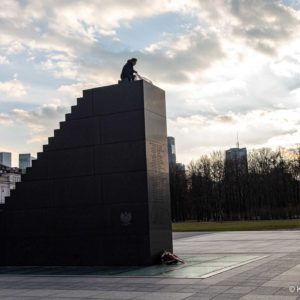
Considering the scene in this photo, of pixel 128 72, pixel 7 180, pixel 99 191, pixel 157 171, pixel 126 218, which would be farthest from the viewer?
pixel 7 180

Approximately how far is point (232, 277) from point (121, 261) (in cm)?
546

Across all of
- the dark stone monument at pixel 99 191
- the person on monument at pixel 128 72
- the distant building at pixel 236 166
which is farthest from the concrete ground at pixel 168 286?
the distant building at pixel 236 166

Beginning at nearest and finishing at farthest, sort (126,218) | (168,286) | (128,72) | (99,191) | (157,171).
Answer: (168,286)
(126,218)
(99,191)
(157,171)
(128,72)

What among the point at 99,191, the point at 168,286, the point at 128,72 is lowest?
the point at 168,286

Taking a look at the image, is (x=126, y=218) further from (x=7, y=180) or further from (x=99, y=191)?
(x=7, y=180)

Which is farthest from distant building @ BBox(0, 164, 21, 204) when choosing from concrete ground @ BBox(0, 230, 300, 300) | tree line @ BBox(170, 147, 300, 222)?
concrete ground @ BBox(0, 230, 300, 300)

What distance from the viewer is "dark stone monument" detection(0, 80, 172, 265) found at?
17.2m

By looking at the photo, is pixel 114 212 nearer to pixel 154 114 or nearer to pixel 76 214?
pixel 76 214

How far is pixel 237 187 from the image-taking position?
303ft

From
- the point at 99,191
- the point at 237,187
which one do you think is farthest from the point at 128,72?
the point at 237,187

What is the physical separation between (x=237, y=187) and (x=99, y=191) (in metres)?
76.9

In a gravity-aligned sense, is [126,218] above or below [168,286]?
above

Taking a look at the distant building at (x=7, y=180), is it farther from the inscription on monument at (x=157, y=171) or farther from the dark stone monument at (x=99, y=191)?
the inscription on monument at (x=157, y=171)

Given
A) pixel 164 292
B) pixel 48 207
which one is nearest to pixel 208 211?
pixel 48 207
